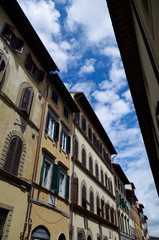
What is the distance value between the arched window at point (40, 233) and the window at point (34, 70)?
307 inches

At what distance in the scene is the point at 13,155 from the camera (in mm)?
8328

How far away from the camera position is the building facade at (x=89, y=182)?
13591mm

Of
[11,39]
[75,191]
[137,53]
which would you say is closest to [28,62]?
[11,39]

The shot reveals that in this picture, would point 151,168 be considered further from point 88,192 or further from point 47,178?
point 47,178

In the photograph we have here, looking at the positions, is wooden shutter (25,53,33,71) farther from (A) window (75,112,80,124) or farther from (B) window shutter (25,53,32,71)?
(A) window (75,112,80,124)

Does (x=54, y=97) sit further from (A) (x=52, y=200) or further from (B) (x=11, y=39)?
(A) (x=52, y=200)

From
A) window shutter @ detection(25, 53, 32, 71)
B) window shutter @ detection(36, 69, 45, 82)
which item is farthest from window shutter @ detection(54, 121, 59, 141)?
window shutter @ detection(25, 53, 32, 71)

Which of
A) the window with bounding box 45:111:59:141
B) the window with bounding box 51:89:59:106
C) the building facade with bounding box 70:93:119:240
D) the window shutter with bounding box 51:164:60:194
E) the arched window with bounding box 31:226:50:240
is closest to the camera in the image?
the arched window with bounding box 31:226:50:240

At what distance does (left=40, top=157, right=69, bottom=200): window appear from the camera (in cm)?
1043

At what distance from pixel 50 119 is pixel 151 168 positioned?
828 cm

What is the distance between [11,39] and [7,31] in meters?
0.47

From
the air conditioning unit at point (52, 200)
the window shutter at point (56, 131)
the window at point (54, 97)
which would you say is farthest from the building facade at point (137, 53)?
the air conditioning unit at point (52, 200)

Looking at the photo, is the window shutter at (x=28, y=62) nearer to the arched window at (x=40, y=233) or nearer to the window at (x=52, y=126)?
the window at (x=52, y=126)

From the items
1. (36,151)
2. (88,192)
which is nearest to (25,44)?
(36,151)
